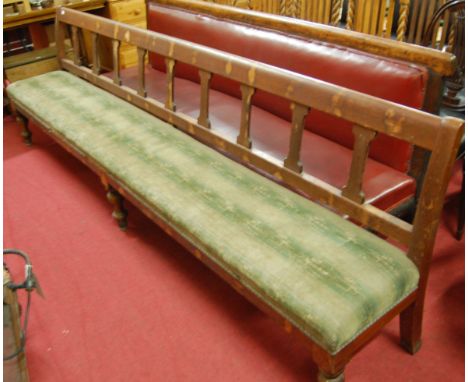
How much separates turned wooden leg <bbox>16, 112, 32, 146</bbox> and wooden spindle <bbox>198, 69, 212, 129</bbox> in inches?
59.7

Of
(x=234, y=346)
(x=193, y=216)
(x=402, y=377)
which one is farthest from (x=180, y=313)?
(x=402, y=377)

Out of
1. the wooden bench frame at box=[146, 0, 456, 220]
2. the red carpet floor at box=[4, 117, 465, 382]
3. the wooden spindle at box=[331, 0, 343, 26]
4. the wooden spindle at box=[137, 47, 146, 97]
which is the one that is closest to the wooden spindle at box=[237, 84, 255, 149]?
the wooden bench frame at box=[146, 0, 456, 220]

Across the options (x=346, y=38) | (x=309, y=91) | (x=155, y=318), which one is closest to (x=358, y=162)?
(x=309, y=91)

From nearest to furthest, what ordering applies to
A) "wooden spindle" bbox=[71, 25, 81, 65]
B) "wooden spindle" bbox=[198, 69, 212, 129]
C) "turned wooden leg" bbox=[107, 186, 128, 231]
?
"wooden spindle" bbox=[198, 69, 212, 129], "turned wooden leg" bbox=[107, 186, 128, 231], "wooden spindle" bbox=[71, 25, 81, 65]

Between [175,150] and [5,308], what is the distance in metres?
0.97

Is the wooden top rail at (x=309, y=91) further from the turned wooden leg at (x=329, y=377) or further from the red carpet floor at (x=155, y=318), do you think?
the red carpet floor at (x=155, y=318)

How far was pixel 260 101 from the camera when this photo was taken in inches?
92.4

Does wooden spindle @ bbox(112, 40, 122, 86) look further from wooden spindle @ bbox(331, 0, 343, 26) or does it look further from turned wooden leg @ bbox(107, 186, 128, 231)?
wooden spindle @ bbox(331, 0, 343, 26)

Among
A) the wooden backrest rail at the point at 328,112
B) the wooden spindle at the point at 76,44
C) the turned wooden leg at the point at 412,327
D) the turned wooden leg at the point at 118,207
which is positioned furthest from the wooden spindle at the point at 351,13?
the turned wooden leg at the point at 412,327

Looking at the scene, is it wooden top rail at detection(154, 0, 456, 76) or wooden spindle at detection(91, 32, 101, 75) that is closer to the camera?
wooden top rail at detection(154, 0, 456, 76)

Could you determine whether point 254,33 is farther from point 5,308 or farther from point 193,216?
point 5,308

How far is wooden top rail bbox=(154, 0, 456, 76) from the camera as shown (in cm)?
159

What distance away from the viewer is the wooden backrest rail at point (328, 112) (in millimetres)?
1310

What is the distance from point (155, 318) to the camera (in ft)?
5.87
